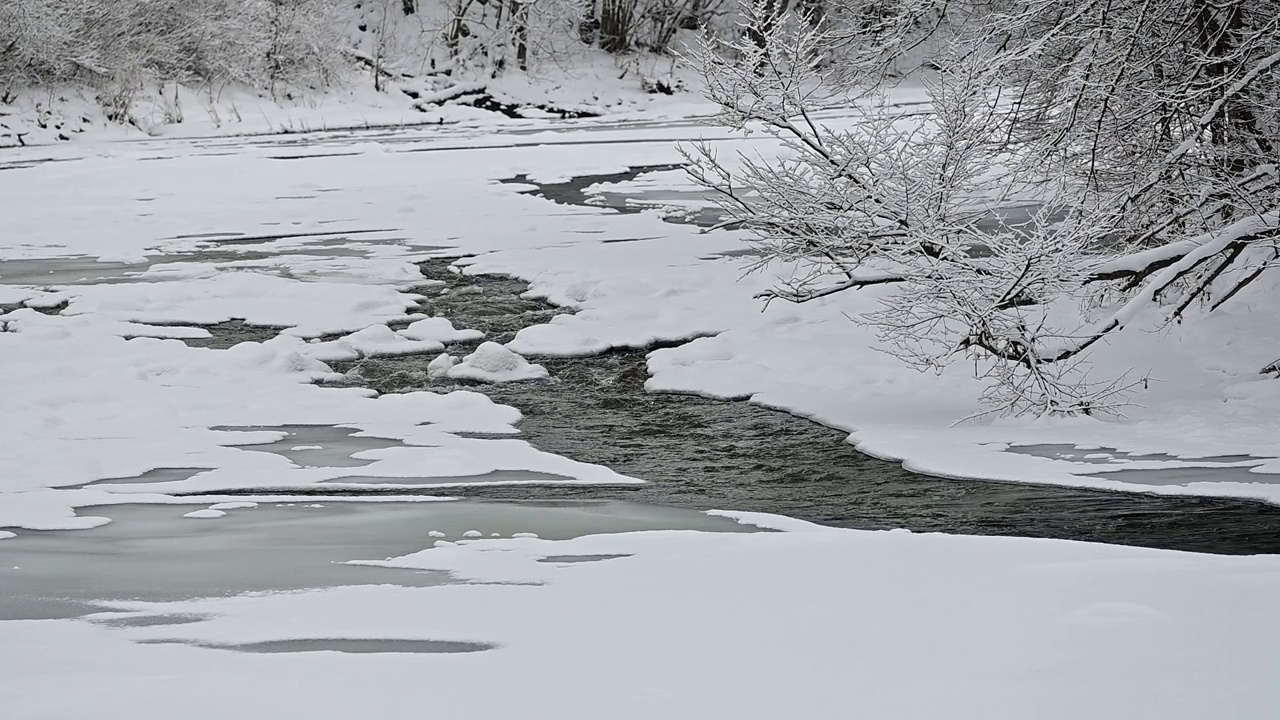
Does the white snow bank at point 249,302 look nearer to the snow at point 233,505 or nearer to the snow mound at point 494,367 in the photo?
the snow mound at point 494,367

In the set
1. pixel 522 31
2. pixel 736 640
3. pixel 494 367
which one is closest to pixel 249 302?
pixel 494 367

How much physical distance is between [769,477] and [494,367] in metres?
2.48

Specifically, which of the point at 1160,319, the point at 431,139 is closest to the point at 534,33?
the point at 431,139

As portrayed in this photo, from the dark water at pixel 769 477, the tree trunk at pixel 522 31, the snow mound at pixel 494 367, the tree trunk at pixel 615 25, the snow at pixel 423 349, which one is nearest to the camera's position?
the dark water at pixel 769 477

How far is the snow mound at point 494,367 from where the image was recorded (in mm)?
7598

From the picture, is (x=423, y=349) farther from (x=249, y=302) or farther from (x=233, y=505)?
(x=233, y=505)

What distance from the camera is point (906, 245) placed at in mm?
6383

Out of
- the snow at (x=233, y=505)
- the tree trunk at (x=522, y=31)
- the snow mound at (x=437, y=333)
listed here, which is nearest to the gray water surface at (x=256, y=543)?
the snow at (x=233, y=505)

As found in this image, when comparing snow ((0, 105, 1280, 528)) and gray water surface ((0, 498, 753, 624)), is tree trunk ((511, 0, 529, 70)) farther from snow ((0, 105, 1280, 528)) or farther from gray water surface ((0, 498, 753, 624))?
gray water surface ((0, 498, 753, 624))

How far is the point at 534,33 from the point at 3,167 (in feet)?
64.2

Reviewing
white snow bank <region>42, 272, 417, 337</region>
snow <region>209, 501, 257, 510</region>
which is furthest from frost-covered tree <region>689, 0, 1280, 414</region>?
white snow bank <region>42, 272, 417, 337</region>

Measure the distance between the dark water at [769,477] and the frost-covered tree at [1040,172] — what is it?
2.73 ft

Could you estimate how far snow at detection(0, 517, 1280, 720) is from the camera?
2.50 m

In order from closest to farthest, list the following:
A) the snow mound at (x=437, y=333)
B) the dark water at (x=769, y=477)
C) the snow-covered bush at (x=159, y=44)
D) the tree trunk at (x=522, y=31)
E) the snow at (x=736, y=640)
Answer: the snow at (x=736, y=640) → the dark water at (x=769, y=477) → the snow mound at (x=437, y=333) → the snow-covered bush at (x=159, y=44) → the tree trunk at (x=522, y=31)
